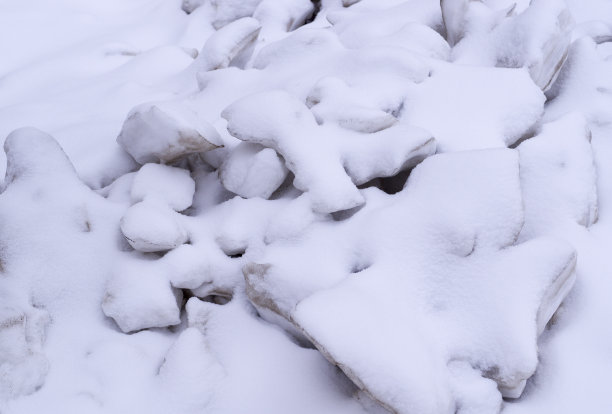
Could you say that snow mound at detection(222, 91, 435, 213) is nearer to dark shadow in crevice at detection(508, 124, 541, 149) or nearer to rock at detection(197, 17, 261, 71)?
dark shadow in crevice at detection(508, 124, 541, 149)

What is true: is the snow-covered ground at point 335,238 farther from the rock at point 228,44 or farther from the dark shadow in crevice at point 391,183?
the rock at point 228,44

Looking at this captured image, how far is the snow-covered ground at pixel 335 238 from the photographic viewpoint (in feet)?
3.38

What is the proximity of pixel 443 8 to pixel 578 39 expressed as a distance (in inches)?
18.4

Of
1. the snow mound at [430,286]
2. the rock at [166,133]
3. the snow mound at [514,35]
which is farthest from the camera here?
the snow mound at [514,35]

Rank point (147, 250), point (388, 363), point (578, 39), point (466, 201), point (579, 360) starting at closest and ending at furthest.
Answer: point (388, 363) < point (579, 360) < point (466, 201) < point (147, 250) < point (578, 39)

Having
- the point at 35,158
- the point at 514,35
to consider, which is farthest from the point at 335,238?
the point at 514,35

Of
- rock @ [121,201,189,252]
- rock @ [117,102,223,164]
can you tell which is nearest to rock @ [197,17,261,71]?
rock @ [117,102,223,164]

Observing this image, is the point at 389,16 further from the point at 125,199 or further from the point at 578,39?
the point at 125,199

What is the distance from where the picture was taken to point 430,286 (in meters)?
1.10

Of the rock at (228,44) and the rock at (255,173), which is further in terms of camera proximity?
the rock at (228,44)

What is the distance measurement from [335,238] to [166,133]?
510 millimetres

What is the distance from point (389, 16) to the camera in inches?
79.0

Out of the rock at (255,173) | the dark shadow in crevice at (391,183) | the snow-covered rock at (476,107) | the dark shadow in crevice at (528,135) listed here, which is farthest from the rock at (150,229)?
the dark shadow in crevice at (528,135)

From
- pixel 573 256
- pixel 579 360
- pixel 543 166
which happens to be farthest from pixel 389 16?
pixel 579 360
